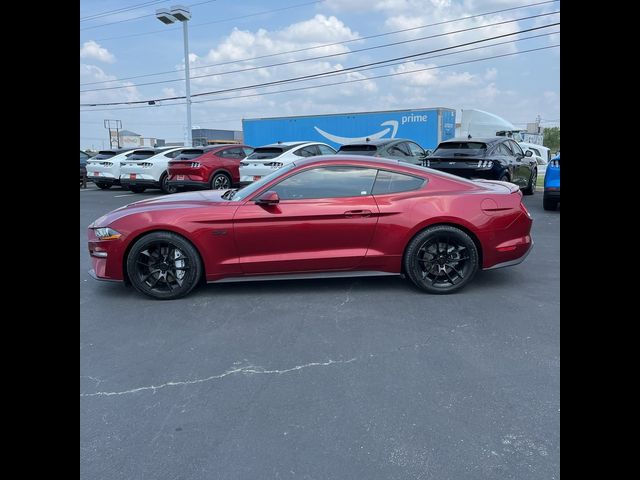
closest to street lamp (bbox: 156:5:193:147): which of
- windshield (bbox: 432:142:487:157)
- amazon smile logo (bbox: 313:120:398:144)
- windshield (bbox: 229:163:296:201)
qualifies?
amazon smile logo (bbox: 313:120:398:144)

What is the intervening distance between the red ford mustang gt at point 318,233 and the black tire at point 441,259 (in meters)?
0.01

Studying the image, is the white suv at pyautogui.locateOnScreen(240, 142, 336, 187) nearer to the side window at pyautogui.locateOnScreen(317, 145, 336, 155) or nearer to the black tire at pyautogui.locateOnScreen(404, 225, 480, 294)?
the side window at pyautogui.locateOnScreen(317, 145, 336, 155)

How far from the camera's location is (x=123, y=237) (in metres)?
4.74

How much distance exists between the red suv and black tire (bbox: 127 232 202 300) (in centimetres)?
946

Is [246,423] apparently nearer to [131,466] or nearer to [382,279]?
[131,466]

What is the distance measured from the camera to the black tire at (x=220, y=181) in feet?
47.1

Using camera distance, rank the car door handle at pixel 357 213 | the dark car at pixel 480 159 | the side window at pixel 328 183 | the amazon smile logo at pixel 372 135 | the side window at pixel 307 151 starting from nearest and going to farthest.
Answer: the car door handle at pixel 357 213
the side window at pixel 328 183
the dark car at pixel 480 159
the side window at pixel 307 151
the amazon smile logo at pixel 372 135

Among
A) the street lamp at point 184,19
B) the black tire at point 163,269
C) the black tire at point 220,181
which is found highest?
the street lamp at point 184,19

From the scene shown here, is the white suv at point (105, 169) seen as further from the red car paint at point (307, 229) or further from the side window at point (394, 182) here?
the side window at point (394, 182)

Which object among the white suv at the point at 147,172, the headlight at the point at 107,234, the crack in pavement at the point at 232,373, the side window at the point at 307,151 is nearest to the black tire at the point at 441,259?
the crack in pavement at the point at 232,373
